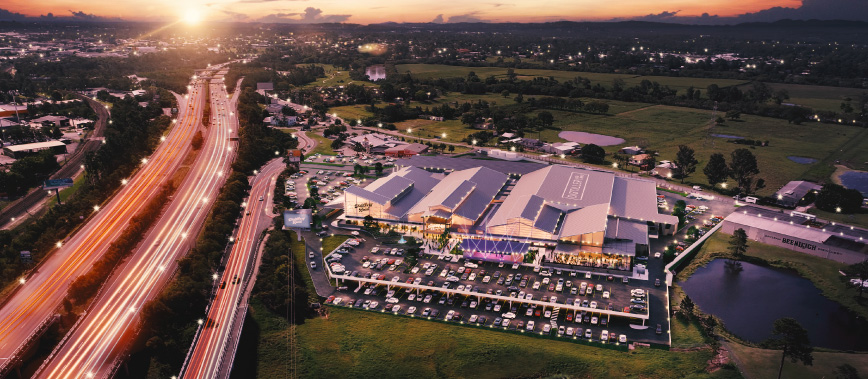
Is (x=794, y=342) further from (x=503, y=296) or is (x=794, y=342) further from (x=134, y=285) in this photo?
(x=134, y=285)

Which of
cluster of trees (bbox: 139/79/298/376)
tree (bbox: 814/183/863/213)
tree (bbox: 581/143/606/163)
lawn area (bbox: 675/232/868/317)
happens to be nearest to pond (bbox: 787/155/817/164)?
tree (bbox: 814/183/863/213)

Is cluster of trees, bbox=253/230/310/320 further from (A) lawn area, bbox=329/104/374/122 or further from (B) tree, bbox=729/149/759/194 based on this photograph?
(A) lawn area, bbox=329/104/374/122

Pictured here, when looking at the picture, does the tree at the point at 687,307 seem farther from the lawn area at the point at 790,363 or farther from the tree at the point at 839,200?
the tree at the point at 839,200

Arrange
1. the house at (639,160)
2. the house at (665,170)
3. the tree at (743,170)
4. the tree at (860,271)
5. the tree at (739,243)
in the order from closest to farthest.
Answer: the tree at (860,271) → the tree at (739,243) → the tree at (743,170) → the house at (665,170) → the house at (639,160)

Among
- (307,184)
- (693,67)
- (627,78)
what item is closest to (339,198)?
(307,184)

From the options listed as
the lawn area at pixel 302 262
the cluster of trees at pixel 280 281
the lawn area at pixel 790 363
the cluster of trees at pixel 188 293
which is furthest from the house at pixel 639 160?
the cluster of trees at pixel 188 293

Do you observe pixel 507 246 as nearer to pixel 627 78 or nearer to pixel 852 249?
pixel 852 249

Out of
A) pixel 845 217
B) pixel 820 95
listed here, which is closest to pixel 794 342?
pixel 845 217
